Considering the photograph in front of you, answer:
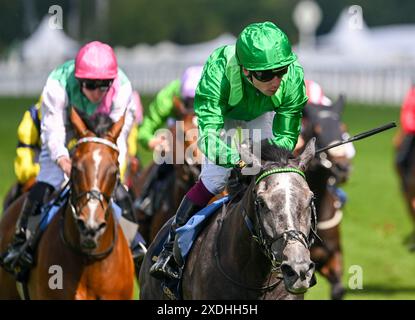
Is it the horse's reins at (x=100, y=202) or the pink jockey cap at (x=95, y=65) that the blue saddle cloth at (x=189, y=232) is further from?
the pink jockey cap at (x=95, y=65)

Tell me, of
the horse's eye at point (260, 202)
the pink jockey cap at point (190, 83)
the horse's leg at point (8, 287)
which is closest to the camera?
the horse's eye at point (260, 202)

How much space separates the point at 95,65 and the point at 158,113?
346cm

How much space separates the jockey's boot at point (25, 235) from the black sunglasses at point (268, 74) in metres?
2.75

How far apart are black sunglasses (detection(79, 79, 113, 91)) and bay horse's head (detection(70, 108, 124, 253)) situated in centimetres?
41

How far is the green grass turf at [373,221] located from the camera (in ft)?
42.2

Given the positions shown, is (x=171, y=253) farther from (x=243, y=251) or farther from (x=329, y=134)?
(x=329, y=134)

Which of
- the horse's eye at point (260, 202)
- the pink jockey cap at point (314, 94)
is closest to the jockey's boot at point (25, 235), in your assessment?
the horse's eye at point (260, 202)

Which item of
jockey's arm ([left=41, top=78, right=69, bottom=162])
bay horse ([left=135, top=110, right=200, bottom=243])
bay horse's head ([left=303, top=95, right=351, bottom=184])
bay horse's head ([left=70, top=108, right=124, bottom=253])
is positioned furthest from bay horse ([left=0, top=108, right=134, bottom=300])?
bay horse's head ([left=303, top=95, right=351, bottom=184])

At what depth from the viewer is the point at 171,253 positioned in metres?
6.99

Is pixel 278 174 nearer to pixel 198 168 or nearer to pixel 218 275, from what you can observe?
pixel 218 275

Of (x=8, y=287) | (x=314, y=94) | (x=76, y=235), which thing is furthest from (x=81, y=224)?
(x=314, y=94)

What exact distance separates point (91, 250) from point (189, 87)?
326 cm

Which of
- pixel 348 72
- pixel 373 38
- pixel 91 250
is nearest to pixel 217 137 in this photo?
pixel 91 250

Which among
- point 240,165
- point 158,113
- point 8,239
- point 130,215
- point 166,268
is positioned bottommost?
point 8,239
